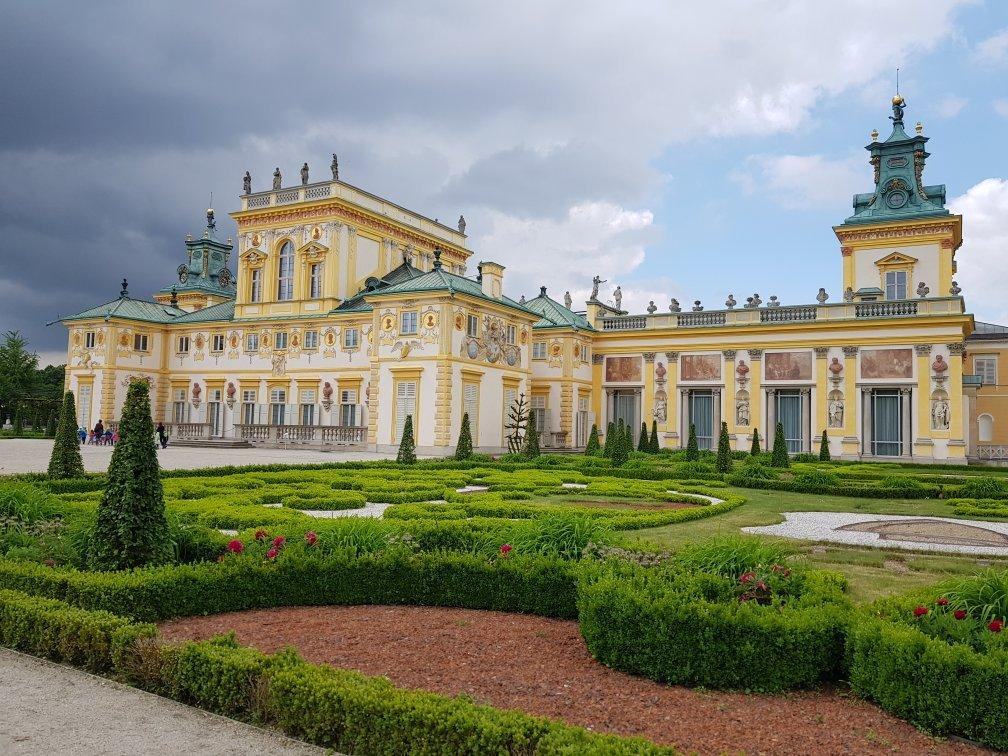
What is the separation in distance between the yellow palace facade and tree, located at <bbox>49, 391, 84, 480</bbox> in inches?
701

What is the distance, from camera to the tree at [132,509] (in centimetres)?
793

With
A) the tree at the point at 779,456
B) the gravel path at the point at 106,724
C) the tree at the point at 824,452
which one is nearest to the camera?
the gravel path at the point at 106,724

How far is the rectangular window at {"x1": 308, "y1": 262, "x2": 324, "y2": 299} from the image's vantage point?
44125 mm

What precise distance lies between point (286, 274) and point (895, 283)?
112 feet

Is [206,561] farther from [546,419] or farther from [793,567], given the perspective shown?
[546,419]

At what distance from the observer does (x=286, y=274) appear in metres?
45.9

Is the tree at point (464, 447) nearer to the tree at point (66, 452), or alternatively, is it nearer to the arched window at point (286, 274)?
the tree at point (66, 452)

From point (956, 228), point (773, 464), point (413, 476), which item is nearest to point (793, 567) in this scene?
point (413, 476)

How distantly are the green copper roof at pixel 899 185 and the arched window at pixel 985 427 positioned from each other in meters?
13.0

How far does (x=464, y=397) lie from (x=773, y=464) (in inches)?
544

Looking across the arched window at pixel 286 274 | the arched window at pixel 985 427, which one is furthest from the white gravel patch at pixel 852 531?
the arched window at pixel 985 427

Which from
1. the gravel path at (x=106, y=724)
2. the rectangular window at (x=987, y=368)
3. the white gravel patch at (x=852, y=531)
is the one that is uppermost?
the rectangular window at (x=987, y=368)

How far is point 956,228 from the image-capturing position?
4259cm

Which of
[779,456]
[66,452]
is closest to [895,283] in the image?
[779,456]
